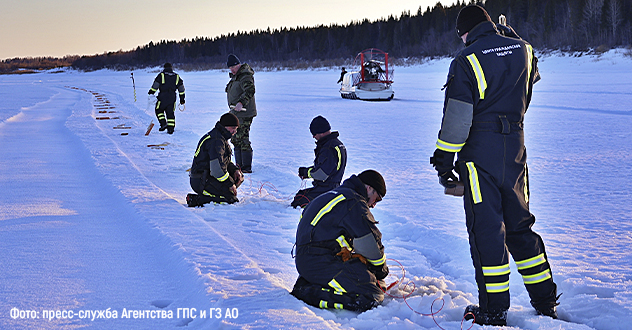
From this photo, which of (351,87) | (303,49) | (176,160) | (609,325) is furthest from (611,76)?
(303,49)

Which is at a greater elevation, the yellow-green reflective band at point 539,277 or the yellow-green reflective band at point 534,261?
the yellow-green reflective band at point 534,261

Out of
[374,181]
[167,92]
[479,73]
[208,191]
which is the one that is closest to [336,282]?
[374,181]

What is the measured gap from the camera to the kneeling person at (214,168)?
531 centimetres

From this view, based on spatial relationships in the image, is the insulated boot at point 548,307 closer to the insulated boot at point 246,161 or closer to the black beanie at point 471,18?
the black beanie at point 471,18

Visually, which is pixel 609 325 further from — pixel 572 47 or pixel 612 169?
pixel 572 47

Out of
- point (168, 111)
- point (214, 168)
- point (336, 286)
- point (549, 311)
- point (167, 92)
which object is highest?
point (167, 92)

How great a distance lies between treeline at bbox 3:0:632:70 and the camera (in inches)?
1865

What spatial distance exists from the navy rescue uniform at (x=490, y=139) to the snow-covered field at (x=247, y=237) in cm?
43

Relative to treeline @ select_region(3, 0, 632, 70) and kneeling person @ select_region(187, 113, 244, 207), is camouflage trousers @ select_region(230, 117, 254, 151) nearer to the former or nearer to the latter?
kneeling person @ select_region(187, 113, 244, 207)

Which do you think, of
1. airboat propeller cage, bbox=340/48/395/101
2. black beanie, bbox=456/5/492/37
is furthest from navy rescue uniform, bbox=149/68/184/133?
airboat propeller cage, bbox=340/48/395/101

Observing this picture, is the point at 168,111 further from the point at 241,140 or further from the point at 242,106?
A: the point at 241,140

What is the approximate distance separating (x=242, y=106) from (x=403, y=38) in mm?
71293

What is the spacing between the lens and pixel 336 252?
311 cm

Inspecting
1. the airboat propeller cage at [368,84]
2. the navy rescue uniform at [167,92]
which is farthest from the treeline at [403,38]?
the navy rescue uniform at [167,92]
